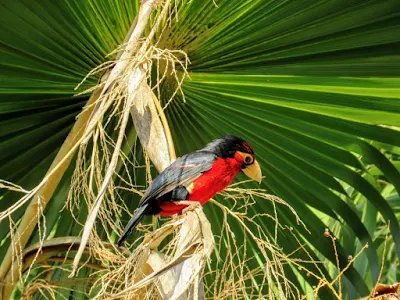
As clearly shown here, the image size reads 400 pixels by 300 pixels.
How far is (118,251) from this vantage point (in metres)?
1.91

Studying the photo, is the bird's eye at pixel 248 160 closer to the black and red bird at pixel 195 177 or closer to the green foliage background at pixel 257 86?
the black and red bird at pixel 195 177

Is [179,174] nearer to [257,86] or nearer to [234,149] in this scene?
[234,149]

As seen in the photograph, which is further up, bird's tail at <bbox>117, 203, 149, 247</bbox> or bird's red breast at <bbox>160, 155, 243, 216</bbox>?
bird's tail at <bbox>117, 203, 149, 247</bbox>

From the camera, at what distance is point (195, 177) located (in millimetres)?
2055

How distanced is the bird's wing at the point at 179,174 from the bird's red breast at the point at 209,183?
0.02 meters

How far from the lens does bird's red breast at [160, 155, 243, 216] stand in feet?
6.80

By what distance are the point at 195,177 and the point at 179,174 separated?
2.5 inches

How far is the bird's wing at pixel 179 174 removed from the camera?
1.97m

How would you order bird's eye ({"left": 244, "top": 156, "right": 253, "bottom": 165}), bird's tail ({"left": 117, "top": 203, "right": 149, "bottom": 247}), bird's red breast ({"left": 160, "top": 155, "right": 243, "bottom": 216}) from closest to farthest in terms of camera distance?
bird's tail ({"left": 117, "top": 203, "right": 149, "bottom": 247}) → bird's red breast ({"left": 160, "top": 155, "right": 243, "bottom": 216}) → bird's eye ({"left": 244, "top": 156, "right": 253, "bottom": 165})

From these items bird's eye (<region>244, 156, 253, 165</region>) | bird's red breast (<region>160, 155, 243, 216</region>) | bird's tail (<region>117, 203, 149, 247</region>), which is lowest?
bird's eye (<region>244, 156, 253, 165</region>)

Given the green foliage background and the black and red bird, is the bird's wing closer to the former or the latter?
the black and red bird

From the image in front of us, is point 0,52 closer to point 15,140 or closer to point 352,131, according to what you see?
point 15,140

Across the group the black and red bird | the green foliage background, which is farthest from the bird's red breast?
the green foliage background

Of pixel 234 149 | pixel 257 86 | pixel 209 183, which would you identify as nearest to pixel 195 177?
pixel 209 183
